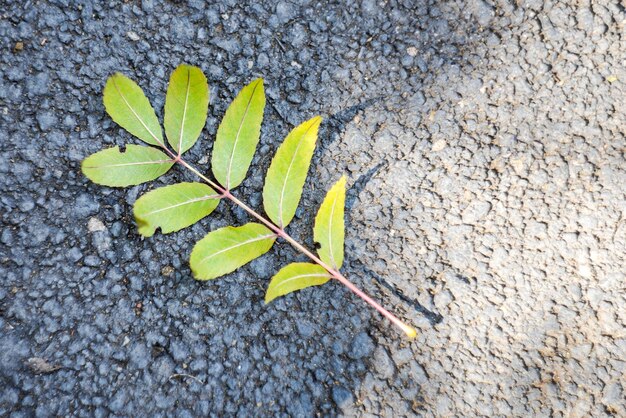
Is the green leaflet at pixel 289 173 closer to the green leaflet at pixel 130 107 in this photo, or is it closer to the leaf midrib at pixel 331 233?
the leaf midrib at pixel 331 233

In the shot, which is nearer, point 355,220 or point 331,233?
point 331,233

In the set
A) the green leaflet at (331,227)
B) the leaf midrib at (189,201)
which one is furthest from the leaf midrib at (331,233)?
the leaf midrib at (189,201)

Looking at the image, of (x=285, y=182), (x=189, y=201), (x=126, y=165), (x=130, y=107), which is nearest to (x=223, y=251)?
(x=189, y=201)

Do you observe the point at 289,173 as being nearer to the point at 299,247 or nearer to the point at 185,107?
the point at 299,247

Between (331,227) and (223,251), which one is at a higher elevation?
(331,227)

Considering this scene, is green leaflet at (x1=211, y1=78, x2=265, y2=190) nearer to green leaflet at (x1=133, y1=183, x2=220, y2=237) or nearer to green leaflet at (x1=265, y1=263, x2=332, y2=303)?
green leaflet at (x1=133, y1=183, x2=220, y2=237)

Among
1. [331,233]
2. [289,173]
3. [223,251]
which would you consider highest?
[289,173]

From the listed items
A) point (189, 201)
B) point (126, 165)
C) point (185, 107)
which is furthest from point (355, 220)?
point (126, 165)
